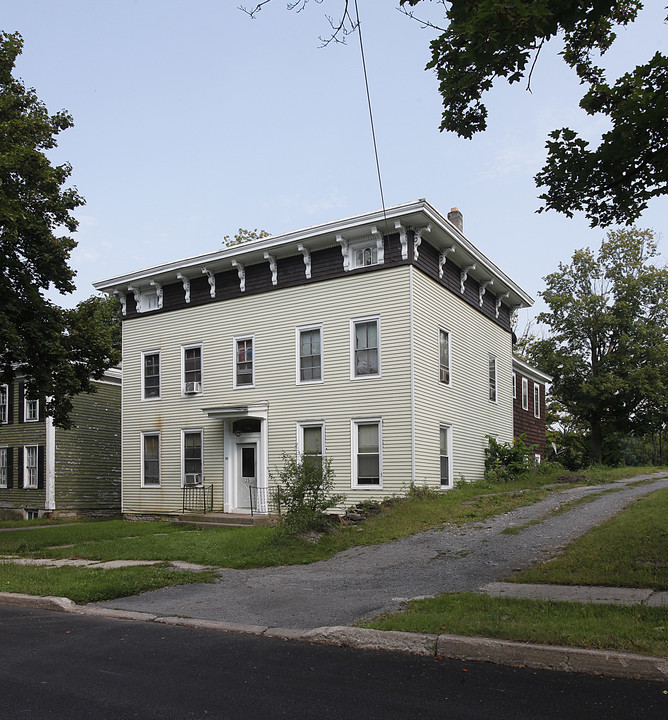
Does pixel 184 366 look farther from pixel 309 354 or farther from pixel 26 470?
pixel 26 470

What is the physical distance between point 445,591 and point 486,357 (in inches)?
693

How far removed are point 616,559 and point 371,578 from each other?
347 cm

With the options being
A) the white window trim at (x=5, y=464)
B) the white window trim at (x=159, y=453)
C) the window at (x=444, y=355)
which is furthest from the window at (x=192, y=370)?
the white window trim at (x=5, y=464)

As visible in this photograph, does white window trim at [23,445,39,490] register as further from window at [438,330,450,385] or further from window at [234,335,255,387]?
window at [438,330,450,385]

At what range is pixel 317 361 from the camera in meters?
21.2

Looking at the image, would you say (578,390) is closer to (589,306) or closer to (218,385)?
(589,306)

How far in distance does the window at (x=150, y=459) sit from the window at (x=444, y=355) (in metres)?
10.3

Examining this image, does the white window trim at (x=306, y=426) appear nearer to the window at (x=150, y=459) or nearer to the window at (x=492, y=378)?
the window at (x=150, y=459)

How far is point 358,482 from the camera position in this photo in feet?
65.6

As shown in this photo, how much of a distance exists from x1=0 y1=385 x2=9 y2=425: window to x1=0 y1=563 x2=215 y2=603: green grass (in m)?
20.6

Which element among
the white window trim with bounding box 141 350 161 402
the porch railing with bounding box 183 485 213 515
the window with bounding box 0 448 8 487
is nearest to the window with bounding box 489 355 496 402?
the porch railing with bounding box 183 485 213 515

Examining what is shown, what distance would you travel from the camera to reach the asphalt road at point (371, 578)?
8.52 meters

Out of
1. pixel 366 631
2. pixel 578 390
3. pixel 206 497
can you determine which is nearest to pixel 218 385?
pixel 206 497

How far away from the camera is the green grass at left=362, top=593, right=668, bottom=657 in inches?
237
